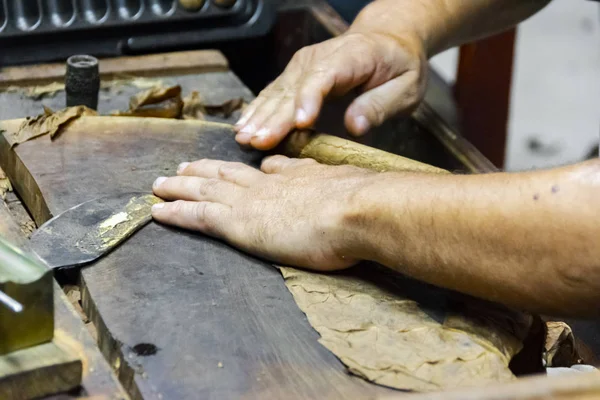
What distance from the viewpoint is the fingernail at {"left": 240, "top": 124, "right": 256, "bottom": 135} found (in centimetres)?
146

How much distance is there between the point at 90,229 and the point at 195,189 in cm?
18

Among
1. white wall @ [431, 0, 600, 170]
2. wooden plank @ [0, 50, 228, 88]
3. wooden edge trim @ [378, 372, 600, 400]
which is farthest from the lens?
white wall @ [431, 0, 600, 170]

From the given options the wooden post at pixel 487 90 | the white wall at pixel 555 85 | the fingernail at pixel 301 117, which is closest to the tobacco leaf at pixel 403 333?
the fingernail at pixel 301 117

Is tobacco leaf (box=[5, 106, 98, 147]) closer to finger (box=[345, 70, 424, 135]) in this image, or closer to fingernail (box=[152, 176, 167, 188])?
fingernail (box=[152, 176, 167, 188])

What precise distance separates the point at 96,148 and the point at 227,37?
72 cm

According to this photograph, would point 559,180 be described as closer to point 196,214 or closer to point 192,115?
point 196,214

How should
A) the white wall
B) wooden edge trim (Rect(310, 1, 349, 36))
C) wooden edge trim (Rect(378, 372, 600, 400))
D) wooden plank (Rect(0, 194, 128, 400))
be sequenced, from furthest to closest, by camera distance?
the white wall, wooden edge trim (Rect(310, 1, 349, 36)), wooden plank (Rect(0, 194, 128, 400)), wooden edge trim (Rect(378, 372, 600, 400))

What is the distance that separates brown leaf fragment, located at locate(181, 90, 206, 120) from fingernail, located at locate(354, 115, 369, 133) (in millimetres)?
371

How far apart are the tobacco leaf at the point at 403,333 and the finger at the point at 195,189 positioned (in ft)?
0.55

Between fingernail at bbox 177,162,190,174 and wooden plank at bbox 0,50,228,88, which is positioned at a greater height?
fingernail at bbox 177,162,190,174

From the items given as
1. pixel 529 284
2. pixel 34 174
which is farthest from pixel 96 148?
pixel 529 284

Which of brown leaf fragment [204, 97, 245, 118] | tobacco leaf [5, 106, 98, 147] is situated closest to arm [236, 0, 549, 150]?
brown leaf fragment [204, 97, 245, 118]

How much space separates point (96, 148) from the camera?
1.48 m

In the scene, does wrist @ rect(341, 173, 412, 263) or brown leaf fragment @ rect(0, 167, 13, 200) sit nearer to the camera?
wrist @ rect(341, 173, 412, 263)
